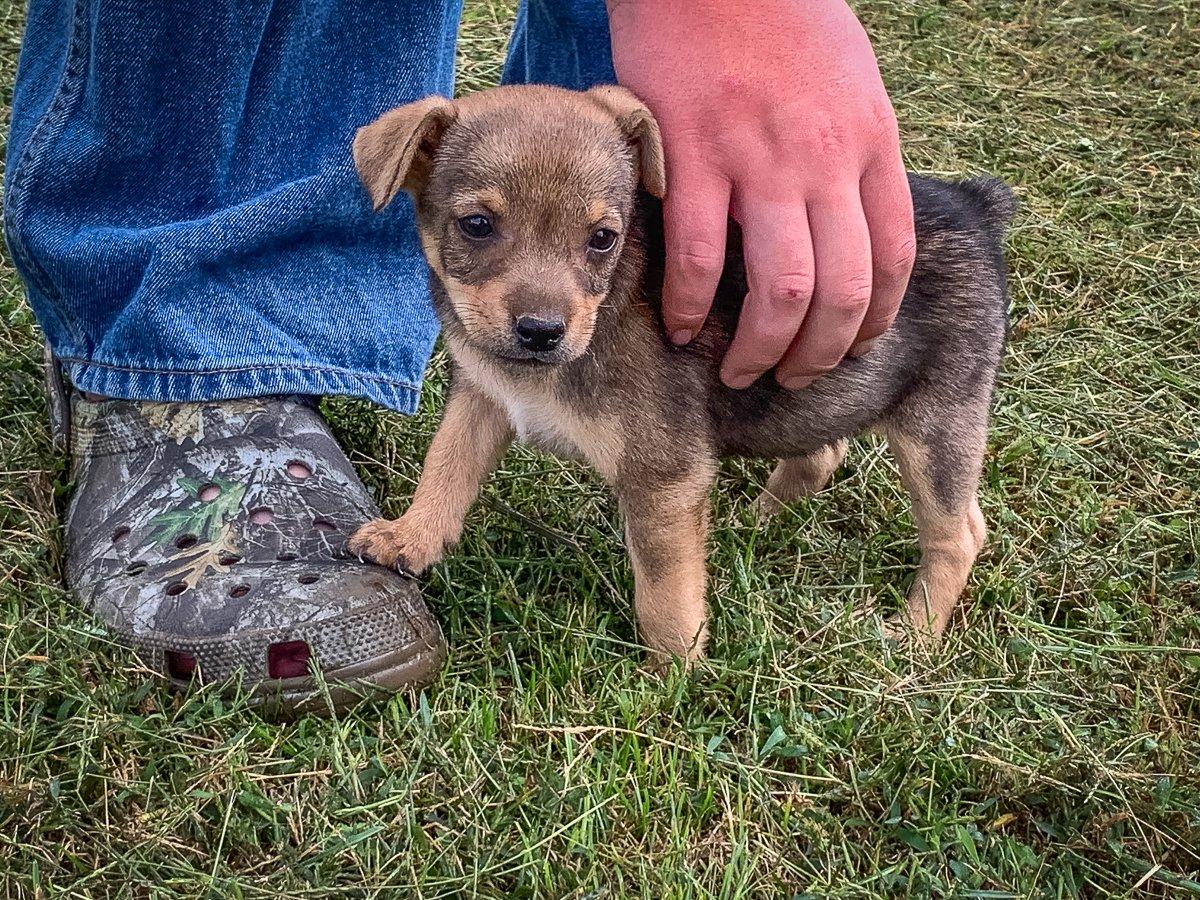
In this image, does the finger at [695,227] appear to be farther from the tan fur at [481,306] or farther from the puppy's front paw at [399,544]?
the puppy's front paw at [399,544]

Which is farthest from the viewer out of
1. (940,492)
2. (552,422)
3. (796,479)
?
(796,479)

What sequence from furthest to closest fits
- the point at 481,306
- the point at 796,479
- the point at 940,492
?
1. the point at 796,479
2. the point at 940,492
3. the point at 481,306

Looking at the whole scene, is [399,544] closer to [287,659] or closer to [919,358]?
[287,659]

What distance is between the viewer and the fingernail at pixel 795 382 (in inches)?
139

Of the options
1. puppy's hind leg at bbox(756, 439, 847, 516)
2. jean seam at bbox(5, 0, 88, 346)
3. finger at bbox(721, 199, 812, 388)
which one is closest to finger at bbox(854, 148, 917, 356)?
finger at bbox(721, 199, 812, 388)

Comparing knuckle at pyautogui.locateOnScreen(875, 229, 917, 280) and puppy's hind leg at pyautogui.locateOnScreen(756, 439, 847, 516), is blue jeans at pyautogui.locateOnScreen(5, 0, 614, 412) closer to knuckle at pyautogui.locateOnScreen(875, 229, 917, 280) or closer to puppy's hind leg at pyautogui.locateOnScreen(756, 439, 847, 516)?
puppy's hind leg at pyautogui.locateOnScreen(756, 439, 847, 516)

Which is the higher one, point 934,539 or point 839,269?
point 839,269

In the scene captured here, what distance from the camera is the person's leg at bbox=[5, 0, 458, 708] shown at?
3338 millimetres

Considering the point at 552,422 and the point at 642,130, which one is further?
→ the point at 552,422

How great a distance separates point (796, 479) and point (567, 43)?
177 cm

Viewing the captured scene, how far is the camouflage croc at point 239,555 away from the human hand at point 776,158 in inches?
48.6

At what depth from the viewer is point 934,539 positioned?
396 centimetres

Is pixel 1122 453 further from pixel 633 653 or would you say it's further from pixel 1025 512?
pixel 633 653

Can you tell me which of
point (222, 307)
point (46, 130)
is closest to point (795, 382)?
point (222, 307)
